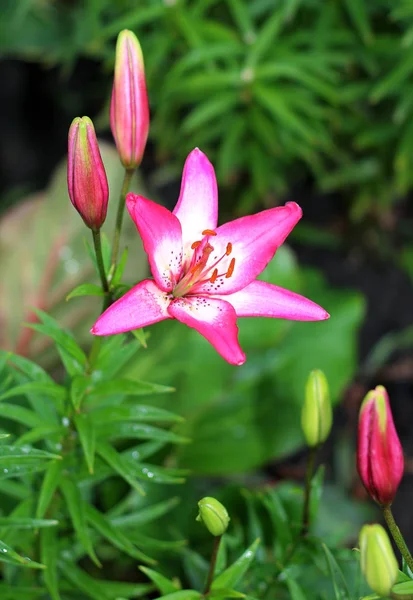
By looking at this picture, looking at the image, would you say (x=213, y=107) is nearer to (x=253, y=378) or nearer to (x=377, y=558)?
(x=253, y=378)

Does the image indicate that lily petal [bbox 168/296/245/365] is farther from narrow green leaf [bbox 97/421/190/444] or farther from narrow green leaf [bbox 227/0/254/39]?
narrow green leaf [bbox 227/0/254/39]

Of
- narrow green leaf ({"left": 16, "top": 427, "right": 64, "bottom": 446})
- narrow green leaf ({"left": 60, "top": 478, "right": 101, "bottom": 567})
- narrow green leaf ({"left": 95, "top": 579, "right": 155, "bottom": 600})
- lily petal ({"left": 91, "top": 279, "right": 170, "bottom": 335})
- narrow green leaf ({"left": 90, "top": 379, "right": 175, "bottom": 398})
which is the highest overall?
lily petal ({"left": 91, "top": 279, "right": 170, "bottom": 335})

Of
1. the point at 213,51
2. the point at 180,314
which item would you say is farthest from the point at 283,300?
the point at 213,51

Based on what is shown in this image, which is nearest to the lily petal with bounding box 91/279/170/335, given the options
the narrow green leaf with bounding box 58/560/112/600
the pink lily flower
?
the pink lily flower

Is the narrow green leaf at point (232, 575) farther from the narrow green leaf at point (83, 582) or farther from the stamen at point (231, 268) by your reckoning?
the stamen at point (231, 268)

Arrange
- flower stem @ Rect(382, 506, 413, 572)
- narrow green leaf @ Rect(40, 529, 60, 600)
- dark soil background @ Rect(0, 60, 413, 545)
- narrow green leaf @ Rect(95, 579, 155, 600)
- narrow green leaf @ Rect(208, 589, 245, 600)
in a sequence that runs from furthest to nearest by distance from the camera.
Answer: dark soil background @ Rect(0, 60, 413, 545), narrow green leaf @ Rect(95, 579, 155, 600), narrow green leaf @ Rect(40, 529, 60, 600), narrow green leaf @ Rect(208, 589, 245, 600), flower stem @ Rect(382, 506, 413, 572)

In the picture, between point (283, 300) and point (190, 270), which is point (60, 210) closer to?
point (190, 270)

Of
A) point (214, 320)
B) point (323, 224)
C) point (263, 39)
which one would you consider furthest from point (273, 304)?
point (323, 224)
